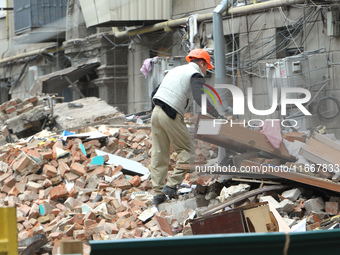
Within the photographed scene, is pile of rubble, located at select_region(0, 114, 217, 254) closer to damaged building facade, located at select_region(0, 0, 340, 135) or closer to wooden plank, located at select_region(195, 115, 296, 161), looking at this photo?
wooden plank, located at select_region(195, 115, 296, 161)

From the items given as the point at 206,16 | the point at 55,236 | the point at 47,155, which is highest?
the point at 206,16

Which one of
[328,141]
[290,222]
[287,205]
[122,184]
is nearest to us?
[290,222]

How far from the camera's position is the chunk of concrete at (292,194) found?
6867 mm

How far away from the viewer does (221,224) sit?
5938 mm

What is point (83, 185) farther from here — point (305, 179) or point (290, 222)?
point (290, 222)

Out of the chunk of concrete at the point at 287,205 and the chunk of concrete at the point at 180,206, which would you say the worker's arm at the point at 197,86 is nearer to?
the chunk of concrete at the point at 180,206

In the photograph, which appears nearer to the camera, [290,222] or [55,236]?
[290,222]

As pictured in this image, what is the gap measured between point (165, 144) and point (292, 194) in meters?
1.65

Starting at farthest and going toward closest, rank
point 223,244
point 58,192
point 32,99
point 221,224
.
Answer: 1. point 32,99
2. point 58,192
3. point 221,224
4. point 223,244

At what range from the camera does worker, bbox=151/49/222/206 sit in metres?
7.62

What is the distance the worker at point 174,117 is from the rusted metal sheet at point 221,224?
1.58 m

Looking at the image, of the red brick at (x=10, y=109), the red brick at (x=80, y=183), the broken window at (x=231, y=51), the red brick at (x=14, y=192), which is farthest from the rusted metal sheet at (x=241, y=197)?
the red brick at (x=10, y=109)

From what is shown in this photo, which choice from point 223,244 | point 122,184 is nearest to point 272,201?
point 122,184

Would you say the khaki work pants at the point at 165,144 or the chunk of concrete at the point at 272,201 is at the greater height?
the khaki work pants at the point at 165,144
